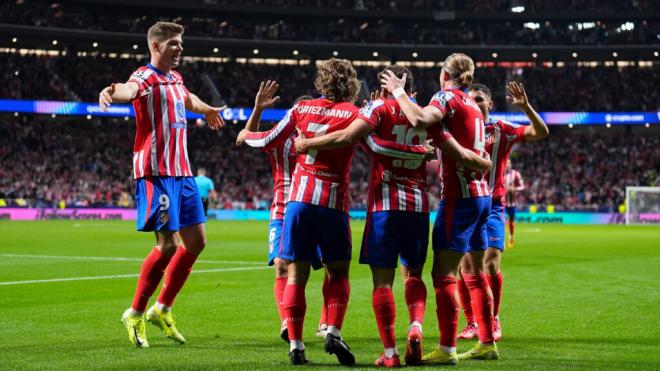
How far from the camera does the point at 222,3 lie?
199 feet

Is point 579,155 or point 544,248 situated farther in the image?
point 579,155

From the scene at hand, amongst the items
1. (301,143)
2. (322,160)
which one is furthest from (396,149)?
(301,143)

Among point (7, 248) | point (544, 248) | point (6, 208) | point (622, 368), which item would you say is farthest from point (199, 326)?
point (6, 208)

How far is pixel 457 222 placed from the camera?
279 inches

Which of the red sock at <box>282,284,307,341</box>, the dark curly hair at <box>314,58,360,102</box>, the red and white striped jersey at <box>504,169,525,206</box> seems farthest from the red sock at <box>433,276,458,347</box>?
the red and white striped jersey at <box>504,169,525,206</box>

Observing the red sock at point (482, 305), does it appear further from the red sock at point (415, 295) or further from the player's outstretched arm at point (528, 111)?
the player's outstretched arm at point (528, 111)

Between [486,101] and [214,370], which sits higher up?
[486,101]

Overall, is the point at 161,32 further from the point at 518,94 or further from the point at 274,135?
the point at 518,94

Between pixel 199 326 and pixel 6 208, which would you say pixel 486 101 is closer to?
pixel 199 326

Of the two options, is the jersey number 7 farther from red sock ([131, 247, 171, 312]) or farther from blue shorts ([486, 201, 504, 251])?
blue shorts ([486, 201, 504, 251])

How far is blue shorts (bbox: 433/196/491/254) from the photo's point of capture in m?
7.01

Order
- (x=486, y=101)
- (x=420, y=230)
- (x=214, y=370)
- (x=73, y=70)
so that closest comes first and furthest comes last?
(x=214, y=370) < (x=420, y=230) < (x=486, y=101) < (x=73, y=70)

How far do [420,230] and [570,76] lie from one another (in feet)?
201

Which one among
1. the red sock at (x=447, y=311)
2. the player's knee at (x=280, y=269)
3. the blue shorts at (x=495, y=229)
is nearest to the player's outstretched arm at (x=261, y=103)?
the player's knee at (x=280, y=269)
